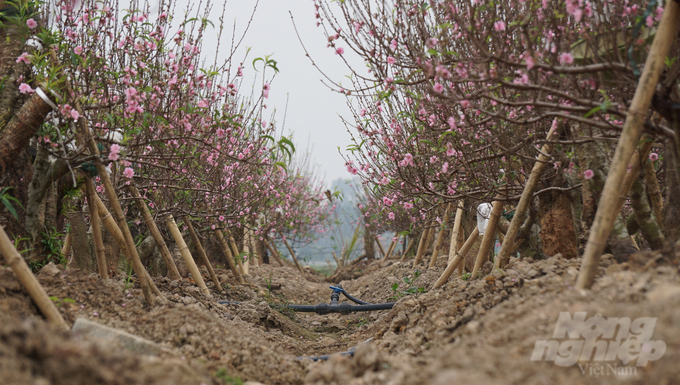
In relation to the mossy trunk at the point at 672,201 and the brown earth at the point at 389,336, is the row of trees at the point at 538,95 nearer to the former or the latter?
the mossy trunk at the point at 672,201

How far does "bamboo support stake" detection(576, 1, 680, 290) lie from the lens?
2.10 metres

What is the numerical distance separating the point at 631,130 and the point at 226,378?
8.61 feet

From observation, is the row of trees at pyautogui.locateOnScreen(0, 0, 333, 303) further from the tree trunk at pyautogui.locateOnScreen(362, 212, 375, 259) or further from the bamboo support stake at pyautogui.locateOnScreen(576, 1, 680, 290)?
the tree trunk at pyautogui.locateOnScreen(362, 212, 375, 259)

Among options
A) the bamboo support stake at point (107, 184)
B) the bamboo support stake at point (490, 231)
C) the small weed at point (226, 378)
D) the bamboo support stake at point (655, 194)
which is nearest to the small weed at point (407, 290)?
the bamboo support stake at point (490, 231)

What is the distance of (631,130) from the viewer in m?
2.17

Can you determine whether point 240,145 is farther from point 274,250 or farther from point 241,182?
point 274,250

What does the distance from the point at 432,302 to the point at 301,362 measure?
152 centimetres

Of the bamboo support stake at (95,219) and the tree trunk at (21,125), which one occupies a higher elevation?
the tree trunk at (21,125)

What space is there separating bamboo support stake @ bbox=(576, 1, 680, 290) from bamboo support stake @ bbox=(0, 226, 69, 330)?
304 centimetres

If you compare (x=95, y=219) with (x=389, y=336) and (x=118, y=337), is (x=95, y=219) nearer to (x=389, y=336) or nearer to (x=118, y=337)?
(x=118, y=337)

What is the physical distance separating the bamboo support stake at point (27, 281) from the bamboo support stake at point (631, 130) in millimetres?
3039

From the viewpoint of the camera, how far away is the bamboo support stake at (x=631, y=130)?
6.89 feet

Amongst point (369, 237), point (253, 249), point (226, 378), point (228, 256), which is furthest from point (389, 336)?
point (369, 237)

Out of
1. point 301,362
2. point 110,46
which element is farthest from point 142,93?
point 301,362
